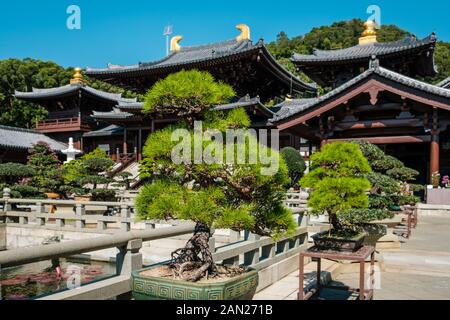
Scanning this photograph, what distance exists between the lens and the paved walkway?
19.6 ft

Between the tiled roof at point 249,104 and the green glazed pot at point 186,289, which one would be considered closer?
the green glazed pot at point 186,289

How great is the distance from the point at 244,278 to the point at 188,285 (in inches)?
22.8

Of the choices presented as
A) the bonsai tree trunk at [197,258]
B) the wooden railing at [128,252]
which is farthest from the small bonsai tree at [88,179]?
the bonsai tree trunk at [197,258]

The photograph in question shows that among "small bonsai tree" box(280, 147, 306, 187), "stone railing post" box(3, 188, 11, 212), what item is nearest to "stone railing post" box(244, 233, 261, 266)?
"stone railing post" box(3, 188, 11, 212)

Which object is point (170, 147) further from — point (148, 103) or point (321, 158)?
point (321, 158)

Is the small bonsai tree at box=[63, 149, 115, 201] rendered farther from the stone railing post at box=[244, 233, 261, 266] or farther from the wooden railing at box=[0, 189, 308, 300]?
the stone railing post at box=[244, 233, 261, 266]

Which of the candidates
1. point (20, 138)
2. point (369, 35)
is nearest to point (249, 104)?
point (369, 35)

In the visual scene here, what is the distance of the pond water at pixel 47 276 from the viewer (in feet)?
31.6

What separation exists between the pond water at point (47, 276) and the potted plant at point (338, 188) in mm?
5671

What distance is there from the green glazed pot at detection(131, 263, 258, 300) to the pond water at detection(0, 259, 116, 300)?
19.4ft

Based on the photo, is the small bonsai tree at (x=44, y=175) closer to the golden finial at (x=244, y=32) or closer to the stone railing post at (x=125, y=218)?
the stone railing post at (x=125, y=218)
